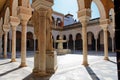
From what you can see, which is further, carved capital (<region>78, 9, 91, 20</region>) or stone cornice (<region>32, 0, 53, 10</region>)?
carved capital (<region>78, 9, 91, 20</region>)

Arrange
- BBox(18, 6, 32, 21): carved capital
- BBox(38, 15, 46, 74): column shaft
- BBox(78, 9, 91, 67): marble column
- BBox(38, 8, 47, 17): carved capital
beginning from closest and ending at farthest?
BBox(38, 15, 46, 74): column shaft, BBox(38, 8, 47, 17): carved capital, BBox(18, 6, 32, 21): carved capital, BBox(78, 9, 91, 67): marble column

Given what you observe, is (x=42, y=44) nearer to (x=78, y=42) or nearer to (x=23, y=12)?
(x=23, y=12)

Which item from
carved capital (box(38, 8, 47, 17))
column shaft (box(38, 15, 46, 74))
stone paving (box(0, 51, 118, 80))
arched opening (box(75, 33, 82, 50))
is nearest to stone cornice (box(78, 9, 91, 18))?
Answer: stone paving (box(0, 51, 118, 80))

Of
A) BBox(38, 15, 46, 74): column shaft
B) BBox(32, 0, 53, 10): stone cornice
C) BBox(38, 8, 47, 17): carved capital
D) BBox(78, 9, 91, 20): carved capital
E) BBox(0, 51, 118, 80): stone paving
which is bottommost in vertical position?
BBox(0, 51, 118, 80): stone paving

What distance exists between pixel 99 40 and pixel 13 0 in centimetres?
2025

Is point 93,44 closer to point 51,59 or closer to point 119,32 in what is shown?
point 51,59

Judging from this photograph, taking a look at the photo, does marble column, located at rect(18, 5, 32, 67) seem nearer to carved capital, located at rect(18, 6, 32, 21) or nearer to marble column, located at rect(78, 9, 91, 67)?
carved capital, located at rect(18, 6, 32, 21)

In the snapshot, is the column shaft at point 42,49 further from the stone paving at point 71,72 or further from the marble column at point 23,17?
the marble column at point 23,17

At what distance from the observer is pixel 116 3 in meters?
1.38

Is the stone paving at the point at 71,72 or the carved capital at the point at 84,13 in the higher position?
the carved capital at the point at 84,13

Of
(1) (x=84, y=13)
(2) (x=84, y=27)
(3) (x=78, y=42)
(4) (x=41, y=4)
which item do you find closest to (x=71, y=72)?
(4) (x=41, y=4)

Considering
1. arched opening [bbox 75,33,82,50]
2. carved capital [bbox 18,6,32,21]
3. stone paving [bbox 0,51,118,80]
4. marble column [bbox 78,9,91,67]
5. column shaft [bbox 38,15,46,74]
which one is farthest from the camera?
arched opening [bbox 75,33,82,50]

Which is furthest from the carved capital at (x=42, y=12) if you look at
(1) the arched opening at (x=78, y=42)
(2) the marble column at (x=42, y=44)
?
(1) the arched opening at (x=78, y=42)

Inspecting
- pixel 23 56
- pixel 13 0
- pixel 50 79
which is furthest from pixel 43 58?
pixel 13 0
